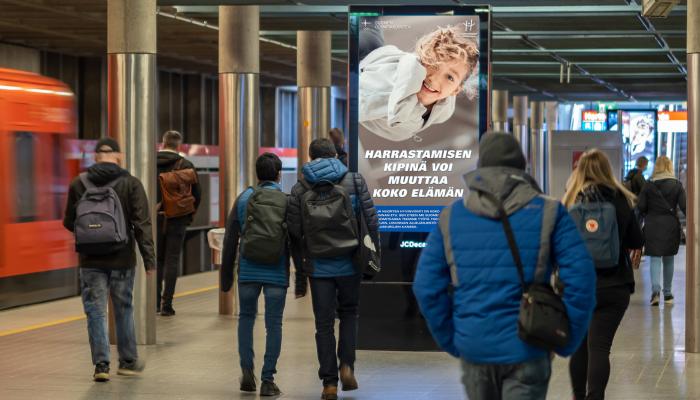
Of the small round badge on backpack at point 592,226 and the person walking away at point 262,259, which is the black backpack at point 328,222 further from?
the small round badge on backpack at point 592,226

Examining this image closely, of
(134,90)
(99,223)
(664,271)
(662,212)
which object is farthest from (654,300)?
(99,223)

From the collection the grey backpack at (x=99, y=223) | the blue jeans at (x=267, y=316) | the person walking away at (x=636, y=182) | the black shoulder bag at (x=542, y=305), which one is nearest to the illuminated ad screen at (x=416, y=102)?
the blue jeans at (x=267, y=316)

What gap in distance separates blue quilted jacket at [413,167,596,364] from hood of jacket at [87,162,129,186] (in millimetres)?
4932

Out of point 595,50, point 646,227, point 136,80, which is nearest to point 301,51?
point 595,50

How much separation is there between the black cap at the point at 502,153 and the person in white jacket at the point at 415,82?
222 inches

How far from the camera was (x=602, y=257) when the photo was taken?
305 inches

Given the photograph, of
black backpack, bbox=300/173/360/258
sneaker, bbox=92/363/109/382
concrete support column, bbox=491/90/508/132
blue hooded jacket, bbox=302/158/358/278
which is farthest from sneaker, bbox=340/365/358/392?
concrete support column, bbox=491/90/508/132

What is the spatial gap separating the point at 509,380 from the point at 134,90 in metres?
7.30

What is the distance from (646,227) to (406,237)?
20.3ft

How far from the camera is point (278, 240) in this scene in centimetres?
896

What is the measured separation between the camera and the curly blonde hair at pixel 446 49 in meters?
10.8

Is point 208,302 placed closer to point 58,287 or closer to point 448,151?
point 58,287

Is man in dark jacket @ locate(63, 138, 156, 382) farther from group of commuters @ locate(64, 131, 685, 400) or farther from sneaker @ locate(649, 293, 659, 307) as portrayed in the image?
sneaker @ locate(649, 293, 659, 307)

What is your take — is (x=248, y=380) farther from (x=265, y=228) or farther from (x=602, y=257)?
(x=602, y=257)
